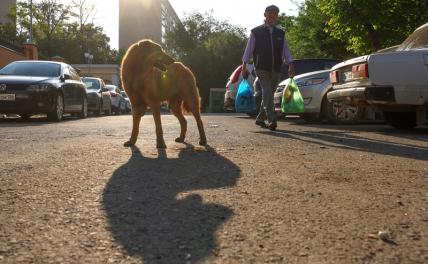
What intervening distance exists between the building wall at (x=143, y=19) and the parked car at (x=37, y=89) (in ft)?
307

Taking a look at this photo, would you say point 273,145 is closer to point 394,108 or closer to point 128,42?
point 394,108

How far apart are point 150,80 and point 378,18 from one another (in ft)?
53.0

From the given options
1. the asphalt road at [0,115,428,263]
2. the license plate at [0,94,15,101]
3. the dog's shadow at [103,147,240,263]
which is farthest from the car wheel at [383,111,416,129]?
the license plate at [0,94,15,101]

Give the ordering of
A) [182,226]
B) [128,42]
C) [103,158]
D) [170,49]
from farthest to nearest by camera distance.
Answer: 1. [128,42]
2. [170,49]
3. [103,158]
4. [182,226]

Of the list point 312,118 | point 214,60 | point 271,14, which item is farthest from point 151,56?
point 214,60

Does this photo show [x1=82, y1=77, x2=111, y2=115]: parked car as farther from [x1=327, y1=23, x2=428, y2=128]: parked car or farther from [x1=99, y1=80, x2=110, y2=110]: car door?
[x1=327, y1=23, x2=428, y2=128]: parked car

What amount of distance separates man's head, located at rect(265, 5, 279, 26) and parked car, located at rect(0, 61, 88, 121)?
5823 millimetres

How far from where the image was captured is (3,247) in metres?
2.31

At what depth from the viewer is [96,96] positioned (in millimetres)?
19078

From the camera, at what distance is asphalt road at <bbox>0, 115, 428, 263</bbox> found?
2.29m

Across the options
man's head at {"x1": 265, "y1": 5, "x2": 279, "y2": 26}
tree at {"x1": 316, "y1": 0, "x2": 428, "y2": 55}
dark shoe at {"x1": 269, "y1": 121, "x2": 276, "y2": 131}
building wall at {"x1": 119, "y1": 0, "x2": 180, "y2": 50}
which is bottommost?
dark shoe at {"x1": 269, "y1": 121, "x2": 276, "y2": 131}

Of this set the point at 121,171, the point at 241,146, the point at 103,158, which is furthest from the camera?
the point at 241,146

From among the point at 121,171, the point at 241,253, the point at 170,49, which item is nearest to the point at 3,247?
the point at 241,253

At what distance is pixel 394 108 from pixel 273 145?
2.80m
